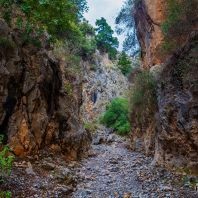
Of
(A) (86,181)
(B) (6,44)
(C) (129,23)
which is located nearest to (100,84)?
(C) (129,23)

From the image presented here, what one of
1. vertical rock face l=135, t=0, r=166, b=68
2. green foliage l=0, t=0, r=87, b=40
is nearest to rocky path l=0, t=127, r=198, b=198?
green foliage l=0, t=0, r=87, b=40

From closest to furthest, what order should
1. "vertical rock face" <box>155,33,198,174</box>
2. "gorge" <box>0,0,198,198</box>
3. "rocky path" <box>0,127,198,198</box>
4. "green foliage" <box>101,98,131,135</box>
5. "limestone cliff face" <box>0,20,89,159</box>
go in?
"rocky path" <box>0,127,198,198</box>
"gorge" <box>0,0,198,198</box>
"vertical rock face" <box>155,33,198,174</box>
"limestone cliff face" <box>0,20,89,159</box>
"green foliage" <box>101,98,131,135</box>

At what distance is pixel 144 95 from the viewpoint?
61.5 ft

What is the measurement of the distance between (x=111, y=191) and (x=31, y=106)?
4452 millimetres

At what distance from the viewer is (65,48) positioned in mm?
20234

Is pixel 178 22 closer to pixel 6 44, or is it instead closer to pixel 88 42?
pixel 6 44

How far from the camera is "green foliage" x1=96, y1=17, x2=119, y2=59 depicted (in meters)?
52.0

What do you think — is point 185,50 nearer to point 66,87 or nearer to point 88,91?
point 66,87

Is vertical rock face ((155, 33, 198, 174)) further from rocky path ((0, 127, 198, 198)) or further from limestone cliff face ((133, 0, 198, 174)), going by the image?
rocky path ((0, 127, 198, 198))

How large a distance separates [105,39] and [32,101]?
40.7 meters

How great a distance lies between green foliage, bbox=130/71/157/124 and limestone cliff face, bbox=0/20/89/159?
168 inches

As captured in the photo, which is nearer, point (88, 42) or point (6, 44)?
point (6, 44)

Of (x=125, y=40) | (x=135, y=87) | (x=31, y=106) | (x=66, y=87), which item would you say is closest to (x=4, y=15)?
(x=31, y=106)

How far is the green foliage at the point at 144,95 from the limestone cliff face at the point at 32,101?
4.28 m
